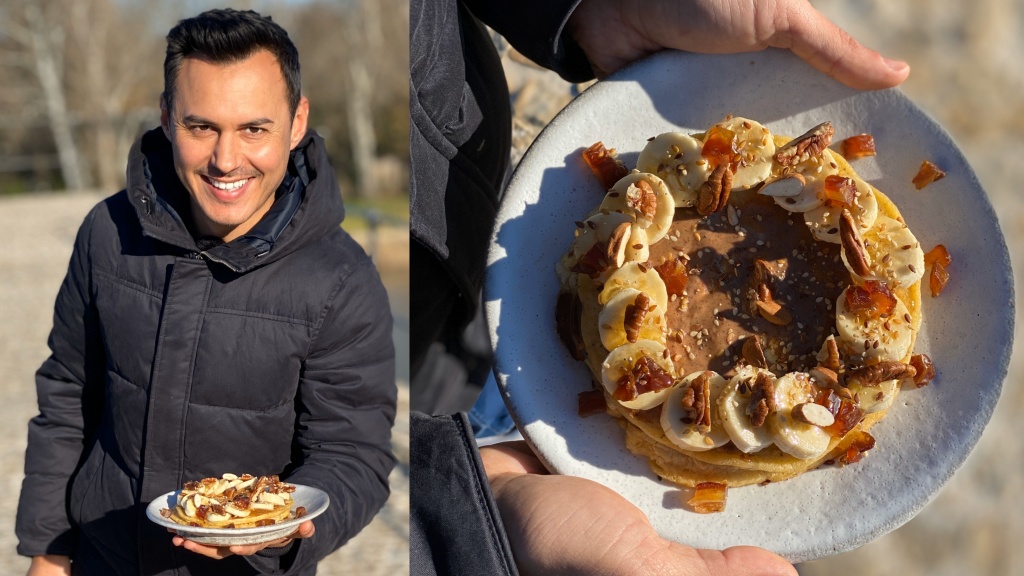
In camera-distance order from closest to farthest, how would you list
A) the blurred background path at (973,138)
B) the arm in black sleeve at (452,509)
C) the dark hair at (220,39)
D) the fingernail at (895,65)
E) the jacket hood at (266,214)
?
the dark hair at (220,39) < the jacket hood at (266,214) < the arm in black sleeve at (452,509) < the fingernail at (895,65) < the blurred background path at (973,138)

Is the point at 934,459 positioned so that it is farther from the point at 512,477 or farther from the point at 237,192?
the point at 237,192

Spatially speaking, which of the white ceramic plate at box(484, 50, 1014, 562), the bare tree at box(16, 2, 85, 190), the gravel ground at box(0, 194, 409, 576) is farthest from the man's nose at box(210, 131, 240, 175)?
the bare tree at box(16, 2, 85, 190)

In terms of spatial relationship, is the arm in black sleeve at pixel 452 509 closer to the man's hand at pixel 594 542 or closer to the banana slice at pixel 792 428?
the man's hand at pixel 594 542

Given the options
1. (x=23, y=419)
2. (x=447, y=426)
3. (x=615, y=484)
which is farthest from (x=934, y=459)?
(x=23, y=419)

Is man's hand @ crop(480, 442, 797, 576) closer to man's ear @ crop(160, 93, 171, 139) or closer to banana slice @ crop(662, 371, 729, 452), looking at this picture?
banana slice @ crop(662, 371, 729, 452)

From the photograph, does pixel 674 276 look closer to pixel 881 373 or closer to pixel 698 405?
pixel 698 405

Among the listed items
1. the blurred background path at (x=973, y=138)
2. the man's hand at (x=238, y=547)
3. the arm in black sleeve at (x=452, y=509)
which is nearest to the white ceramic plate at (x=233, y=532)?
the man's hand at (x=238, y=547)

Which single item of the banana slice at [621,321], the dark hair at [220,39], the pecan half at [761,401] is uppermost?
the dark hair at [220,39]
